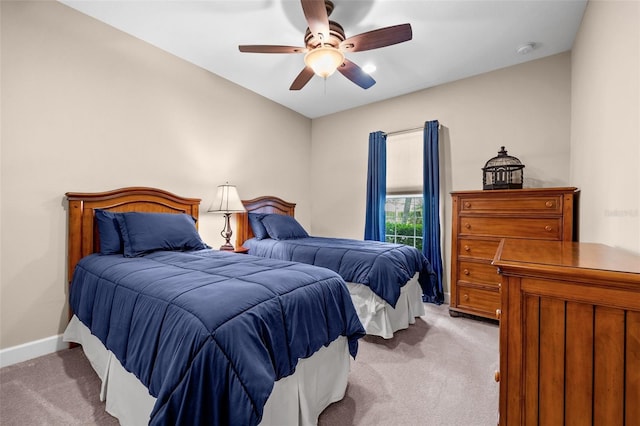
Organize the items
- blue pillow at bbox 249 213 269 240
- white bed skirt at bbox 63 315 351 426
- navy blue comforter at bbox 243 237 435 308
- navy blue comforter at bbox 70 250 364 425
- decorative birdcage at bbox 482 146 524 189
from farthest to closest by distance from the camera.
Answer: blue pillow at bbox 249 213 269 240 → decorative birdcage at bbox 482 146 524 189 → navy blue comforter at bbox 243 237 435 308 → white bed skirt at bbox 63 315 351 426 → navy blue comforter at bbox 70 250 364 425

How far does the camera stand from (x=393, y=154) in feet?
13.7

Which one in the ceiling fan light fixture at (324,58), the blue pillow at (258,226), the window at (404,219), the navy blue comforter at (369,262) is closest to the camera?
the ceiling fan light fixture at (324,58)

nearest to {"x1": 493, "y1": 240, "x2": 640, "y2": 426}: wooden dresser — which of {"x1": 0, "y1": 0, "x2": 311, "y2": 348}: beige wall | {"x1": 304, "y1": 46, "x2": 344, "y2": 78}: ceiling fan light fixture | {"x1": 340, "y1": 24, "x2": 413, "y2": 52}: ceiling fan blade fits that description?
{"x1": 340, "y1": 24, "x2": 413, "y2": 52}: ceiling fan blade

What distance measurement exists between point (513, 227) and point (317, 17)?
253cm

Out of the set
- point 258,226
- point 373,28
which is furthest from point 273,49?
point 258,226

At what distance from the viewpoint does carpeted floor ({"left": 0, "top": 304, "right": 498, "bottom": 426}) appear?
1.56 meters

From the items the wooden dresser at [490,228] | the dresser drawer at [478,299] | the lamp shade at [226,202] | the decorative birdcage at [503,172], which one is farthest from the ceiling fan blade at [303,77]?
the dresser drawer at [478,299]

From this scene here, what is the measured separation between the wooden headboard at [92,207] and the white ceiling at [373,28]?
155 cm

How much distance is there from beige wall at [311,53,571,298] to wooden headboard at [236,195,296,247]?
30.0 inches

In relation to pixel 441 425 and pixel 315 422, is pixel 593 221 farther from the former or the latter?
pixel 315 422

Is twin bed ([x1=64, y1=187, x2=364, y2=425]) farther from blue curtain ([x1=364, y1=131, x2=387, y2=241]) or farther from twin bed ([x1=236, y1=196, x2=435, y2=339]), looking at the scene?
blue curtain ([x1=364, y1=131, x2=387, y2=241])

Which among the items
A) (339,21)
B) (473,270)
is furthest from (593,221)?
(339,21)

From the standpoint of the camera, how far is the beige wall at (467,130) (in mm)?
3047

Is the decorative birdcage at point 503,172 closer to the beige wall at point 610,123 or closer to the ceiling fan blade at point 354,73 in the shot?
the beige wall at point 610,123
